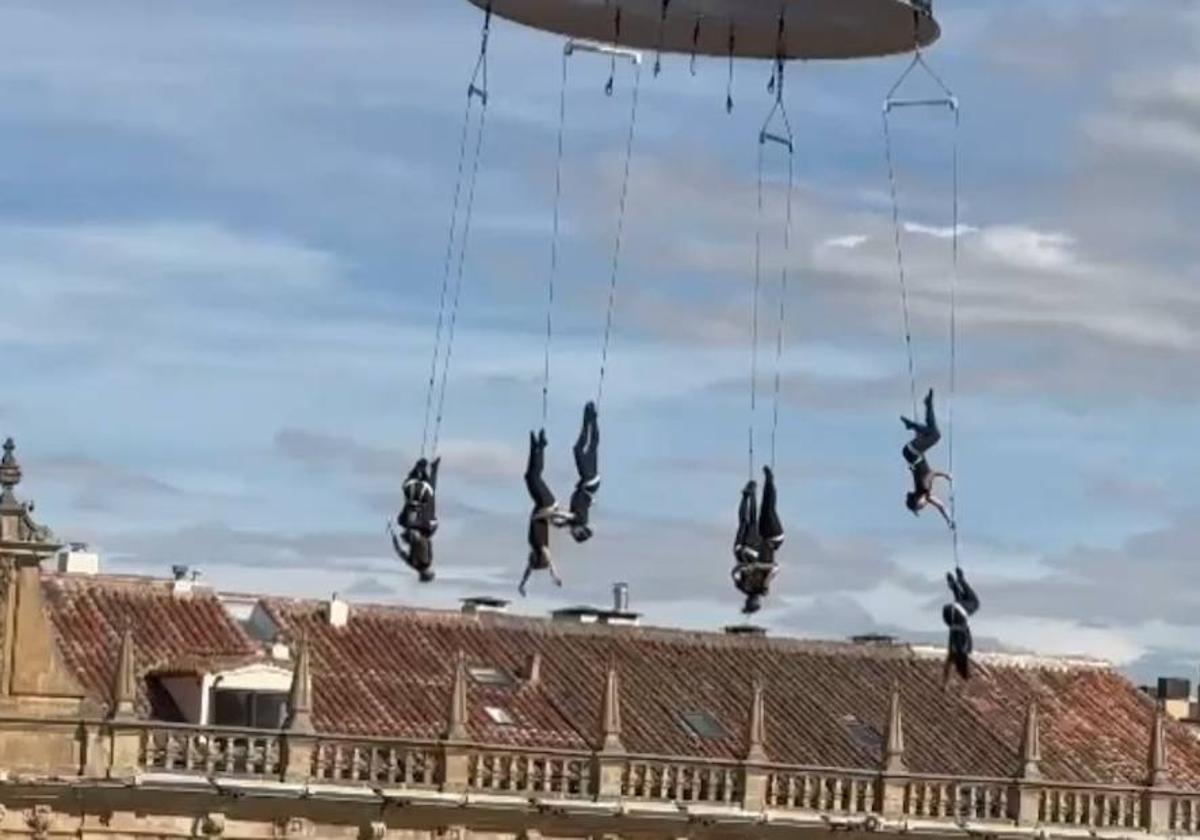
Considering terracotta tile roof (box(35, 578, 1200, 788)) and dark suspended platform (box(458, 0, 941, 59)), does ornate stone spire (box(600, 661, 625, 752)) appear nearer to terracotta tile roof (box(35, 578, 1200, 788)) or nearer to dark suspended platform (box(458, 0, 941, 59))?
terracotta tile roof (box(35, 578, 1200, 788))

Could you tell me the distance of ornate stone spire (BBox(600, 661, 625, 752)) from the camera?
2763 inches

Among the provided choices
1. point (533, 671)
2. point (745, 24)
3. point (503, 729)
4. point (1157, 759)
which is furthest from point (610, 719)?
point (745, 24)

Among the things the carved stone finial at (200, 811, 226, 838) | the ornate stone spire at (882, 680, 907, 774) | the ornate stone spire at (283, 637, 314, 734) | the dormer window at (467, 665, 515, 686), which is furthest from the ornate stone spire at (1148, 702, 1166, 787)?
the carved stone finial at (200, 811, 226, 838)

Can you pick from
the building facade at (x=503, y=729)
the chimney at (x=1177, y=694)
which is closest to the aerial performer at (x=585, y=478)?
the building facade at (x=503, y=729)

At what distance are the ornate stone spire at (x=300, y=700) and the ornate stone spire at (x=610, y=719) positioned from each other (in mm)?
4420

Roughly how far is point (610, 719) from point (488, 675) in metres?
3.11

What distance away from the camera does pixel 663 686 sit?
246 feet

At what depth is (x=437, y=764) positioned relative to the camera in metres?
69.2

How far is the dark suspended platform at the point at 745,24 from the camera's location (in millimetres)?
50219

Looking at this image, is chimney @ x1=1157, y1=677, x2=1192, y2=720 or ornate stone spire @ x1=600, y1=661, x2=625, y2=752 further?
chimney @ x1=1157, y1=677, x2=1192, y2=720

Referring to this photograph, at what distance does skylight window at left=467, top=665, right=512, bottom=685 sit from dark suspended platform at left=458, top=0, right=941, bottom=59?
2131 cm

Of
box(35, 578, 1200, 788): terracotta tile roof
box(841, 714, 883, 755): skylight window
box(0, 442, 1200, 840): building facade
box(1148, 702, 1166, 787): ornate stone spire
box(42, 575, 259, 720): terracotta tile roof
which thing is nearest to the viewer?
box(0, 442, 1200, 840): building facade

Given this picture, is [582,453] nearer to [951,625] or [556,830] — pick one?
[951,625]

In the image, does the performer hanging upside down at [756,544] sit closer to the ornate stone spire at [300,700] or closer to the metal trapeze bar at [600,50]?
the metal trapeze bar at [600,50]
